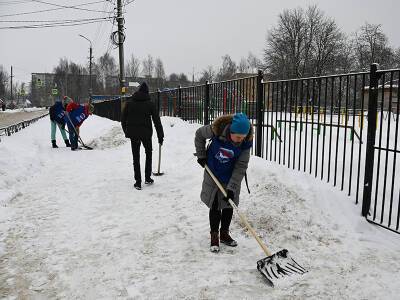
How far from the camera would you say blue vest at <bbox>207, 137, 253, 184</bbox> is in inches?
159

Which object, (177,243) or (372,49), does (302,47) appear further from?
(177,243)

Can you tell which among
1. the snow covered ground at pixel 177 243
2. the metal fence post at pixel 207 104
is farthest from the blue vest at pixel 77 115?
the snow covered ground at pixel 177 243

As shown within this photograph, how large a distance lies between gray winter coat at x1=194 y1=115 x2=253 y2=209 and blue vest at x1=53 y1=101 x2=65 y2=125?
9167 millimetres

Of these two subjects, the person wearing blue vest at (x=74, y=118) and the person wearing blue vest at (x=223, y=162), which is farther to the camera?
the person wearing blue vest at (x=74, y=118)

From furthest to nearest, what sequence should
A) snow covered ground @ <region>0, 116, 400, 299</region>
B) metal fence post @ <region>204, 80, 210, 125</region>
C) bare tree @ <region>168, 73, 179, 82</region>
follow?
bare tree @ <region>168, 73, 179, 82</region> < metal fence post @ <region>204, 80, 210, 125</region> < snow covered ground @ <region>0, 116, 400, 299</region>

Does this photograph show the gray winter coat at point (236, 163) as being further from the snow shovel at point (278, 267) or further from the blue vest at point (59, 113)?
the blue vest at point (59, 113)

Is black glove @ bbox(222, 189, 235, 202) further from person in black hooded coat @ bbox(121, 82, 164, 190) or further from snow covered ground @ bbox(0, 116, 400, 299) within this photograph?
person in black hooded coat @ bbox(121, 82, 164, 190)

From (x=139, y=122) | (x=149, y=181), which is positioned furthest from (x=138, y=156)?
(x=139, y=122)

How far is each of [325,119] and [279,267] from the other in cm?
288

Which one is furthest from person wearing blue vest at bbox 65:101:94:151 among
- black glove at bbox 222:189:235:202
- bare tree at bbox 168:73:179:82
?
bare tree at bbox 168:73:179:82

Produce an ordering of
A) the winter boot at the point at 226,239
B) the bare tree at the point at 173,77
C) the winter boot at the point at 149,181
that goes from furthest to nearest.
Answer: the bare tree at the point at 173,77 < the winter boot at the point at 149,181 < the winter boot at the point at 226,239

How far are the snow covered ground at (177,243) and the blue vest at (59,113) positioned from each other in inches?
207

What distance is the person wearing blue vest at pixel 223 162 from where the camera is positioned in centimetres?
400

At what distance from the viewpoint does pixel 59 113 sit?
1209 centimetres
